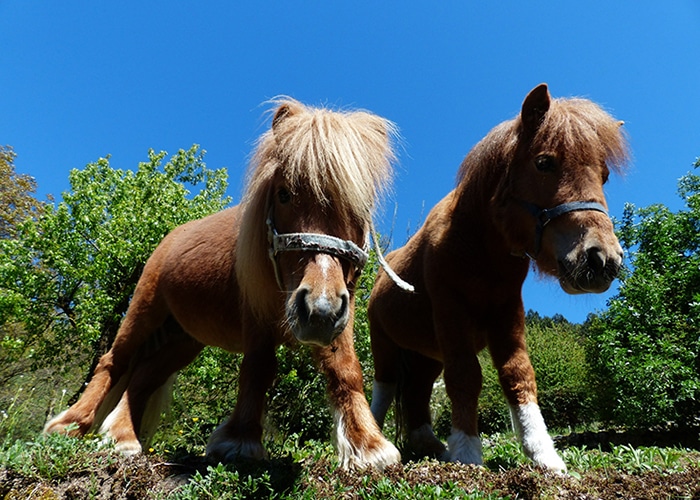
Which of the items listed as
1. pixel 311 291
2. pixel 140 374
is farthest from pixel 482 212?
pixel 140 374

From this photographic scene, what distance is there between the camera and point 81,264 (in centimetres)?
928

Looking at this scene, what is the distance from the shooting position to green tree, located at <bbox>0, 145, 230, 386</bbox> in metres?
8.79

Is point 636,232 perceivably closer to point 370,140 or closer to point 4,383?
point 370,140

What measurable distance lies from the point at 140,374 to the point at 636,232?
31.3 ft

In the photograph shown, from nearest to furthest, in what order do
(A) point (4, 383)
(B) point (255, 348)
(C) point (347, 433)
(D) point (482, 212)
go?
(C) point (347, 433) < (B) point (255, 348) < (D) point (482, 212) < (A) point (4, 383)

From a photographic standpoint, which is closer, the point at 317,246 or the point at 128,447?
the point at 317,246

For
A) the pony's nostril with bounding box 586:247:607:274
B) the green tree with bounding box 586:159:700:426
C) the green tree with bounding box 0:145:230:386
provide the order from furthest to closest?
1. the green tree with bounding box 0:145:230:386
2. the green tree with bounding box 586:159:700:426
3. the pony's nostril with bounding box 586:247:607:274

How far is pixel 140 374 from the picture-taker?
3514 millimetres

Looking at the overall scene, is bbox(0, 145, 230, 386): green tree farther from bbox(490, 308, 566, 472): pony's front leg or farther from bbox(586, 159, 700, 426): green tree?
bbox(586, 159, 700, 426): green tree

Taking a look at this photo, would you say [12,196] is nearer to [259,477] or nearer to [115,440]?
[115,440]

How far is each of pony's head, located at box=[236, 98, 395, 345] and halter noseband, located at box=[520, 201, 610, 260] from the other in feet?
2.79

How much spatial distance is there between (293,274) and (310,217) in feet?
0.92

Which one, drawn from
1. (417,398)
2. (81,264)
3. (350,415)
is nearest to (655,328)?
(417,398)

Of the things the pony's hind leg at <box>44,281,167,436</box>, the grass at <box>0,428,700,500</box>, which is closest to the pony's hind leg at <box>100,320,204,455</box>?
the pony's hind leg at <box>44,281,167,436</box>
